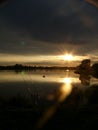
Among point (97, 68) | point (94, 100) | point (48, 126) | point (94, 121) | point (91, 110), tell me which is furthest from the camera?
point (97, 68)

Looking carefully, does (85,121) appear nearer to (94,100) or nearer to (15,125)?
(15,125)

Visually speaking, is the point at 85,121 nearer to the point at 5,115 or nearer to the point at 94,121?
the point at 94,121

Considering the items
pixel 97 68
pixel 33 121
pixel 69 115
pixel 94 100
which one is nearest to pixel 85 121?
pixel 69 115

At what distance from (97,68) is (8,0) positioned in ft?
329

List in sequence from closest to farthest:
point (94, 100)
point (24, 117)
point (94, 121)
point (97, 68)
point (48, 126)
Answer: point (48, 126) < point (94, 121) < point (24, 117) < point (94, 100) < point (97, 68)

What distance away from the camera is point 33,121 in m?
9.41

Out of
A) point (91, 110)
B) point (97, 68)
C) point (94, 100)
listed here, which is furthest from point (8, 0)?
point (97, 68)

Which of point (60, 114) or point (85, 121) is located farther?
point (60, 114)

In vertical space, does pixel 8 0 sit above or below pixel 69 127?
above

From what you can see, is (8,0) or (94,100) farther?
(94,100)

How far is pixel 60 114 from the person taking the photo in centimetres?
1046

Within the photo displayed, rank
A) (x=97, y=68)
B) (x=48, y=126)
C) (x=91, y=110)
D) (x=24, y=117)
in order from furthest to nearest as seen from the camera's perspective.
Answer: (x=97, y=68) → (x=91, y=110) → (x=24, y=117) → (x=48, y=126)

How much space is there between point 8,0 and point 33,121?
11.9 ft

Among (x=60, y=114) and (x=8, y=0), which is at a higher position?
(x=8, y=0)
